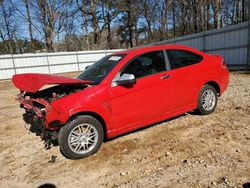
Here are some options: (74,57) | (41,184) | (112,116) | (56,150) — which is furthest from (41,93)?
(74,57)

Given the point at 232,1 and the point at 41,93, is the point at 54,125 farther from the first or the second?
the point at 232,1

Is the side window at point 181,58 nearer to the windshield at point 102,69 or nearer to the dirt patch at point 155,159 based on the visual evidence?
the windshield at point 102,69

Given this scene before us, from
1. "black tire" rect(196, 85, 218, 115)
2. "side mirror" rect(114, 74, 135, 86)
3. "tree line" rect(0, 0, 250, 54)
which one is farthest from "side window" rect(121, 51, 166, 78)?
"tree line" rect(0, 0, 250, 54)

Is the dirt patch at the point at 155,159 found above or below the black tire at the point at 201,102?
below

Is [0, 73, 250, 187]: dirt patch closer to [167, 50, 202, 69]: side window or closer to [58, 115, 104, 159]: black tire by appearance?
[58, 115, 104, 159]: black tire

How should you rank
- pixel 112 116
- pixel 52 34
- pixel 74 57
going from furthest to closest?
1. pixel 52 34
2. pixel 74 57
3. pixel 112 116

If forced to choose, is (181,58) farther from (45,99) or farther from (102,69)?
(45,99)

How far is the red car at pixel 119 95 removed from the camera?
11.7 ft

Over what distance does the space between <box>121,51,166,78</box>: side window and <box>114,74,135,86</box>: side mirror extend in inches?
8.1

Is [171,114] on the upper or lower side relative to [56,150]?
upper

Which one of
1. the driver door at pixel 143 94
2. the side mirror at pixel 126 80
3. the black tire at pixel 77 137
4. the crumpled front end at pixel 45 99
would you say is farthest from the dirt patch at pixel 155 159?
the side mirror at pixel 126 80

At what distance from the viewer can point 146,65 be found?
14.0 ft

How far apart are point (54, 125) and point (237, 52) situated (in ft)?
41.0

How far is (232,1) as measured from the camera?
3016 centimetres
